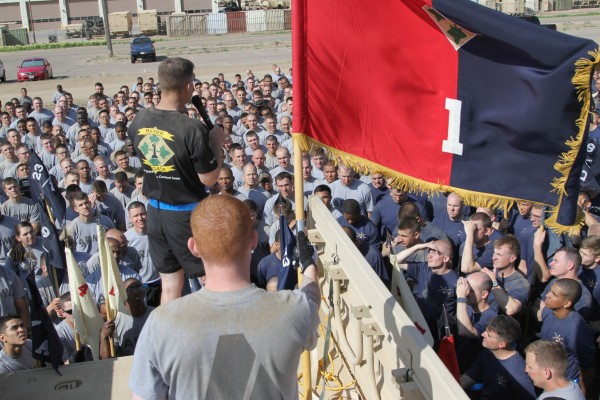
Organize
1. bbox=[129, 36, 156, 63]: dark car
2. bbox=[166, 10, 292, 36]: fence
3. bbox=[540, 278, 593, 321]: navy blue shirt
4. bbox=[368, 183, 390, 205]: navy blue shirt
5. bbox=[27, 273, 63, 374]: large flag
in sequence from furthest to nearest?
bbox=[166, 10, 292, 36]: fence < bbox=[129, 36, 156, 63]: dark car < bbox=[368, 183, 390, 205]: navy blue shirt < bbox=[540, 278, 593, 321]: navy blue shirt < bbox=[27, 273, 63, 374]: large flag

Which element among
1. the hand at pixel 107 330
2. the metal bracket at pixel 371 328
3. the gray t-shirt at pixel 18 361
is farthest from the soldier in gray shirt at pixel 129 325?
the metal bracket at pixel 371 328

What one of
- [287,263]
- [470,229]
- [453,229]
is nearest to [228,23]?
[453,229]

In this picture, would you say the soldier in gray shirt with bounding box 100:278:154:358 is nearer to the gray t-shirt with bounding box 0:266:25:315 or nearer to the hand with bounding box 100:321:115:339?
the hand with bounding box 100:321:115:339

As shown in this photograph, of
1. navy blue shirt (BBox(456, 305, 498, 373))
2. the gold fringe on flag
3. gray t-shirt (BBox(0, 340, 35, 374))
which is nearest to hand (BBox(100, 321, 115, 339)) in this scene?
gray t-shirt (BBox(0, 340, 35, 374))

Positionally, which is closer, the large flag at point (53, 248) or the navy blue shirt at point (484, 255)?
the large flag at point (53, 248)

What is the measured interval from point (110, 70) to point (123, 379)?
34.5 m

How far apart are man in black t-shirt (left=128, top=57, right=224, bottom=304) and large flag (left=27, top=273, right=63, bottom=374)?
1.22 meters

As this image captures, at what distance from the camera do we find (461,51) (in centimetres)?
448

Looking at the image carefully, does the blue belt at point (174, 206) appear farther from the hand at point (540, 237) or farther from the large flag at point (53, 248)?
the hand at point (540, 237)

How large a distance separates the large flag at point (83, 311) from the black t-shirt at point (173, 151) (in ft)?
5.65

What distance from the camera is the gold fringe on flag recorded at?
411 centimetres

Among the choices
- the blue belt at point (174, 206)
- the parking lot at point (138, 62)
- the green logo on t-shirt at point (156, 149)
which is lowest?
the parking lot at point (138, 62)

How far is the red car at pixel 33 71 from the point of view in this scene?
33031 mm

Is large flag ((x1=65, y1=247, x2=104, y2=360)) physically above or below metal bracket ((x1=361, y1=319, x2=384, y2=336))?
below
